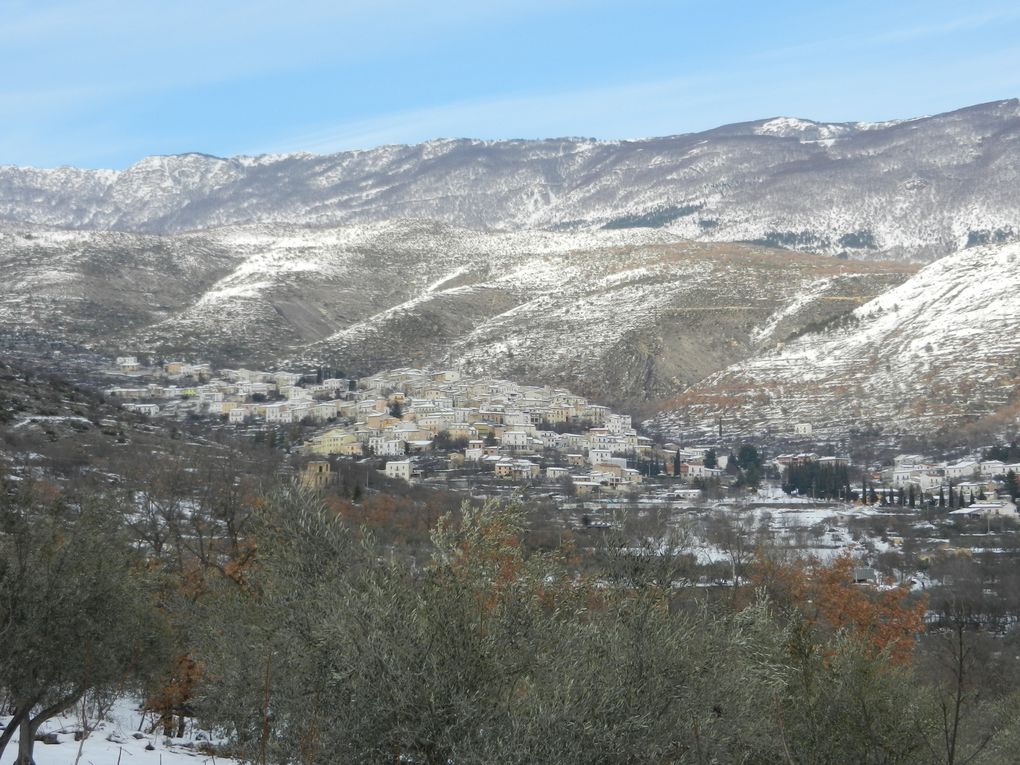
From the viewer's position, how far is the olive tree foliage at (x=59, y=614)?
420 inches

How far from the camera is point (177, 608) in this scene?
15945mm

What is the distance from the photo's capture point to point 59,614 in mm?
11031

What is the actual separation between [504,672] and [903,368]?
76.7 m

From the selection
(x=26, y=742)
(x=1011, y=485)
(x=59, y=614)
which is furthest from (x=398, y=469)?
(x=59, y=614)

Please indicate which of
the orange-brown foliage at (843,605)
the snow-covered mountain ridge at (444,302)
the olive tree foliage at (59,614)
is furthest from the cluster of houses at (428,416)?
the olive tree foliage at (59,614)

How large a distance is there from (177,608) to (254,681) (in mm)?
5540

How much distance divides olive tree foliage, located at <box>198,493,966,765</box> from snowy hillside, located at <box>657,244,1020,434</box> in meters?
65.0

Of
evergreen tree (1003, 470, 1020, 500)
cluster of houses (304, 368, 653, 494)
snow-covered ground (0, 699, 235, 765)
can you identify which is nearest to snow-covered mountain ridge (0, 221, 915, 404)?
cluster of houses (304, 368, 653, 494)

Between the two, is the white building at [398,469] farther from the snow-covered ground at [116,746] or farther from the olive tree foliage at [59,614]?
the olive tree foliage at [59,614]

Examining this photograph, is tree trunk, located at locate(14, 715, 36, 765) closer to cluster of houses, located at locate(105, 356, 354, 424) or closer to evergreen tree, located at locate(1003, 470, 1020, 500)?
evergreen tree, located at locate(1003, 470, 1020, 500)

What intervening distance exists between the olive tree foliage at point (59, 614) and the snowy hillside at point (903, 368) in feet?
222

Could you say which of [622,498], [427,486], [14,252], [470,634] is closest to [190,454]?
[427,486]

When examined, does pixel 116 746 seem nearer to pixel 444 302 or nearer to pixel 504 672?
pixel 504 672

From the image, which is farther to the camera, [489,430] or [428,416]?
[428,416]
